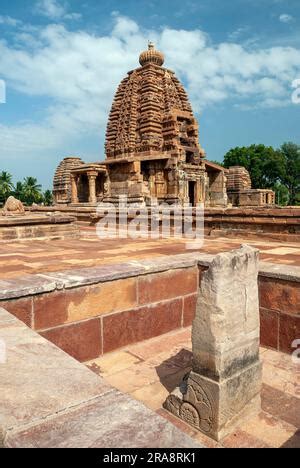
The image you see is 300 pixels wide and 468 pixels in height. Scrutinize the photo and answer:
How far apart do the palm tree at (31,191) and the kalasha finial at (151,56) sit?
2628cm

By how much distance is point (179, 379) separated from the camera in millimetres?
2588

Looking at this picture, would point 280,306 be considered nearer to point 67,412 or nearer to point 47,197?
point 67,412

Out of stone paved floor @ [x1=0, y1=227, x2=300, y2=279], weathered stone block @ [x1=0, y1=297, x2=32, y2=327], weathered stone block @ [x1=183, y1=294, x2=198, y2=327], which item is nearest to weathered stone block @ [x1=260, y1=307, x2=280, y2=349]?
weathered stone block @ [x1=183, y1=294, x2=198, y2=327]

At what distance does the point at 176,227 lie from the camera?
309 inches

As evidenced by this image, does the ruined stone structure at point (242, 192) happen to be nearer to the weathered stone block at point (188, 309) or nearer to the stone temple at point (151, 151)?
the stone temple at point (151, 151)

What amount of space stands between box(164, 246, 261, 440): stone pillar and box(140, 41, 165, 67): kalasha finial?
24.5 metres

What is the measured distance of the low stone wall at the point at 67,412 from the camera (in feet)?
3.63

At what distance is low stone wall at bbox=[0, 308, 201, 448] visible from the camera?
1105mm

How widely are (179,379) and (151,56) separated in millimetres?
24688

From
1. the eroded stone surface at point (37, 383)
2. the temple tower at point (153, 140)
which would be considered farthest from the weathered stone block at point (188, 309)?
the temple tower at point (153, 140)

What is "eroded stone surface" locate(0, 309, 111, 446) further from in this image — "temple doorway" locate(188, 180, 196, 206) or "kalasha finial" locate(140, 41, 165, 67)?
"kalasha finial" locate(140, 41, 165, 67)

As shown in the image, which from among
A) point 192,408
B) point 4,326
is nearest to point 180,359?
point 192,408

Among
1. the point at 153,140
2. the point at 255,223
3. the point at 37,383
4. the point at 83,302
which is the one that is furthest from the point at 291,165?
the point at 37,383

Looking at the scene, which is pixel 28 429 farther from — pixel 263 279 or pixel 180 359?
pixel 263 279
